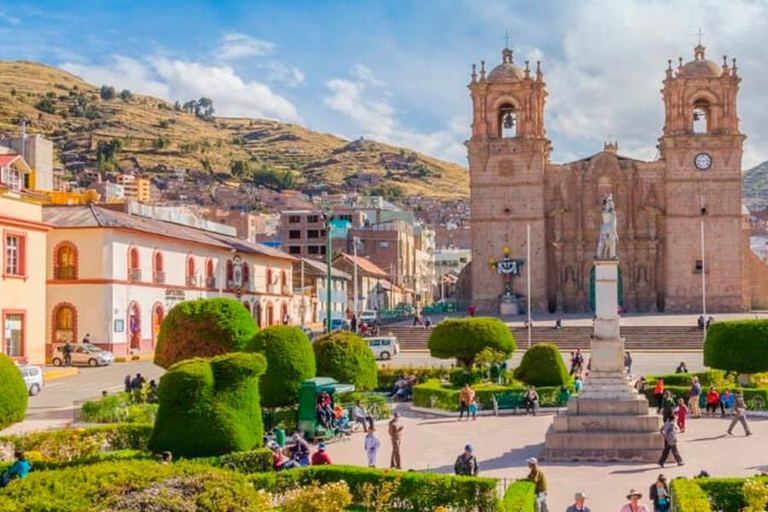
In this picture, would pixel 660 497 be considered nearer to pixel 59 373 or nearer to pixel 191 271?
pixel 59 373

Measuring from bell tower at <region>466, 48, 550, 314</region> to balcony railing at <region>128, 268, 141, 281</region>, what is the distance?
947 inches

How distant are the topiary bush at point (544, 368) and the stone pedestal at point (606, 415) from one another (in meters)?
9.00

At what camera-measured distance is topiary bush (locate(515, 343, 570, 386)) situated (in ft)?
108

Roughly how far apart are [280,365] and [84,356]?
72.6 feet

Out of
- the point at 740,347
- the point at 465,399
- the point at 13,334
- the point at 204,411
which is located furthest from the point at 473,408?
the point at 13,334

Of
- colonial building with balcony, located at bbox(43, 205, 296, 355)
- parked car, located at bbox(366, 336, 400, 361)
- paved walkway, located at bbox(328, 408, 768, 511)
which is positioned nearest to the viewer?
paved walkway, located at bbox(328, 408, 768, 511)

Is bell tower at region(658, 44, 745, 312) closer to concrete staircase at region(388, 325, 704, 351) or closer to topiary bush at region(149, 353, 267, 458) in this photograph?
concrete staircase at region(388, 325, 704, 351)

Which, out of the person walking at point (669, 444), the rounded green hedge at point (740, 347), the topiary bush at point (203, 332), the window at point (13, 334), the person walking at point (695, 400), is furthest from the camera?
the window at point (13, 334)

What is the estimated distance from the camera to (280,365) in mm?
26672

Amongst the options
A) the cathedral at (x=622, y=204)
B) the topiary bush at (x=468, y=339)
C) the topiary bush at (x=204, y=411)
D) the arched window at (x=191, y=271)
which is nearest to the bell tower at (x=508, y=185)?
the cathedral at (x=622, y=204)

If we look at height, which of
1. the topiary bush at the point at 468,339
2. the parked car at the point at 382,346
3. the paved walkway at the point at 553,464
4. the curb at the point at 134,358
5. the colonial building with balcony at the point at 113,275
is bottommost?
the paved walkway at the point at 553,464

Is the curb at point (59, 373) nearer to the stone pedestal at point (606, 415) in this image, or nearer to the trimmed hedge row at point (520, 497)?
the stone pedestal at point (606, 415)

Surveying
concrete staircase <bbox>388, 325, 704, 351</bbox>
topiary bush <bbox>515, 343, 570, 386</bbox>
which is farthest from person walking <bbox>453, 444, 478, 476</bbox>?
concrete staircase <bbox>388, 325, 704, 351</bbox>

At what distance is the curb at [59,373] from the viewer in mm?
40984
